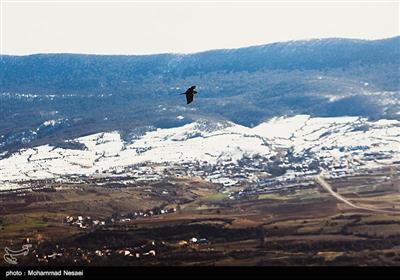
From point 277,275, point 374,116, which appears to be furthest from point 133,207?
point 374,116

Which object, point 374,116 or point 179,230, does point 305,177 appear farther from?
point 374,116

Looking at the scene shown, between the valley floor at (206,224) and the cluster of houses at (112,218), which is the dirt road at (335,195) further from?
the cluster of houses at (112,218)

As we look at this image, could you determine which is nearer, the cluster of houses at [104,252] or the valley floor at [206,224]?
the cluster of houses at [104,252]

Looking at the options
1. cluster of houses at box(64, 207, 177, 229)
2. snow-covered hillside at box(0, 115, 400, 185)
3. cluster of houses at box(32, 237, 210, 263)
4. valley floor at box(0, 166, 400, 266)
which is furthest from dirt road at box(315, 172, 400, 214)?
cluster of houses at box(32, 237, 210, 263)

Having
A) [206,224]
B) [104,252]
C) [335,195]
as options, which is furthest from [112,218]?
[335,195]

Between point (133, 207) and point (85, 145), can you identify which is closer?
point (133, 207)

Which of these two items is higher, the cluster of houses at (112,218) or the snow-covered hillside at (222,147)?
the cluster of houses at (112,218)

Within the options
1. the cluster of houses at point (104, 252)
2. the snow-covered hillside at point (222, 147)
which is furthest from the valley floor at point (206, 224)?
the snow-covered hillside at point (222, 147)

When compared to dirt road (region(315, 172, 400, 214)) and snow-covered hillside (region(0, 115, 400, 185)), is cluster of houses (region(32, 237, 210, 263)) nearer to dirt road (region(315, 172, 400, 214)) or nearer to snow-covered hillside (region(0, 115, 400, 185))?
dirt road (region(315, 172, 400, 214))

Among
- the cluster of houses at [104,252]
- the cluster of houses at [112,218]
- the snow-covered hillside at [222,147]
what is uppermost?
the cluster of houses at [104,252]
